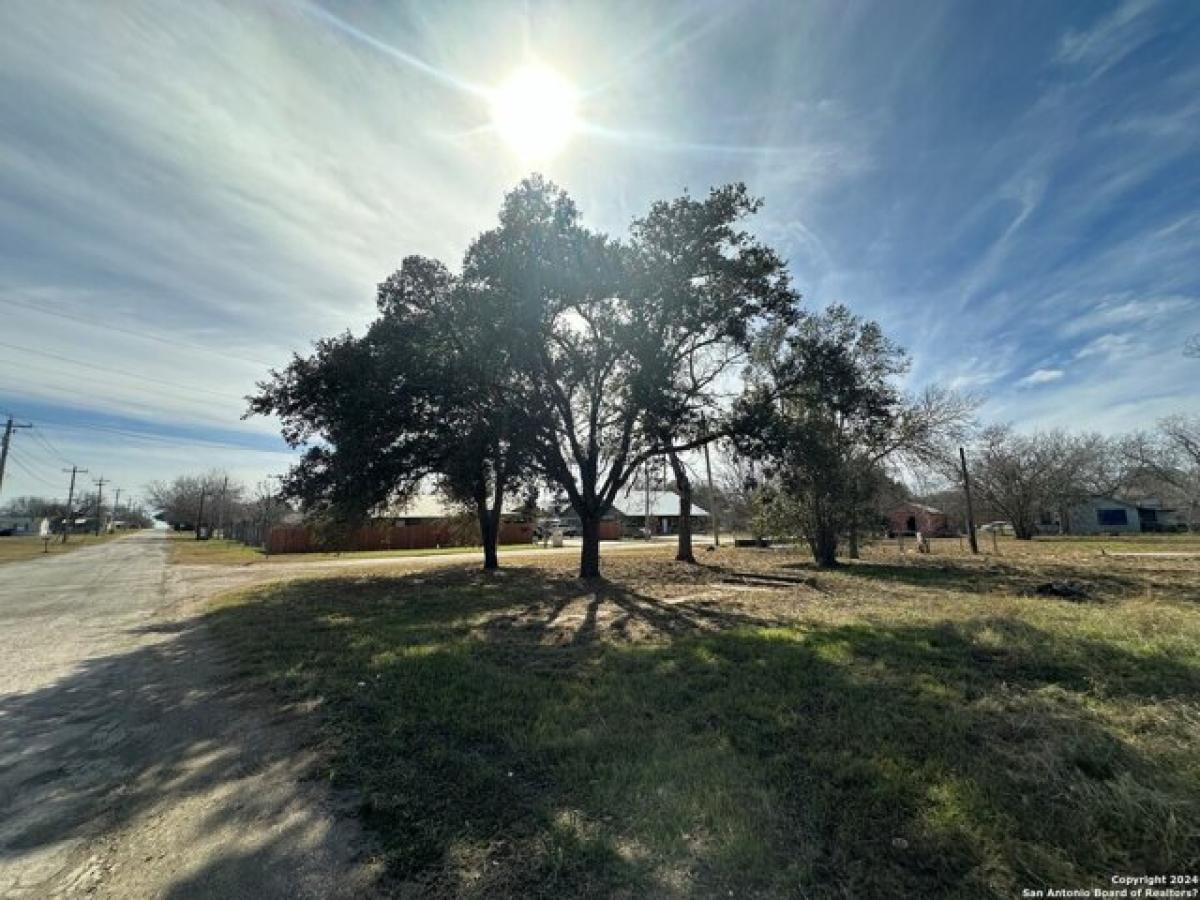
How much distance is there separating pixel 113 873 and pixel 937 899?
13.9 ft

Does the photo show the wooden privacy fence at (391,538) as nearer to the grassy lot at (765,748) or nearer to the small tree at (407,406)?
the small tree at (407,406)

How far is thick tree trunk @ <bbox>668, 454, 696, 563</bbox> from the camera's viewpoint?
21.9m

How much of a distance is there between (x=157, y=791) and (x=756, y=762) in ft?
14.1

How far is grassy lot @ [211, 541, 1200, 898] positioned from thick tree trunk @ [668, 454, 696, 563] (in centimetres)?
1269

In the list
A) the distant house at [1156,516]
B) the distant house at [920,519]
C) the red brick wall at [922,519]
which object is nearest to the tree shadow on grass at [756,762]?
the red brick wall at [922,519]

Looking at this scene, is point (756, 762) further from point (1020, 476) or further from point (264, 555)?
point (1020, 476)

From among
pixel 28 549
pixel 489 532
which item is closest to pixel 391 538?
pixel 28 549

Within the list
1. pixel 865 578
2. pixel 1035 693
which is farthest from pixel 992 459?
pixel 1035 693

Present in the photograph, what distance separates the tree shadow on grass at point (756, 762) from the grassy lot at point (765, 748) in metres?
0.02

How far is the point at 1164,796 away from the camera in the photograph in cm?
299

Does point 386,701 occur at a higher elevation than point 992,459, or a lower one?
lower

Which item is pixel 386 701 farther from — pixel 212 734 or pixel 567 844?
pixel 567 844

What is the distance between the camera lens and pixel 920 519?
5428 cm

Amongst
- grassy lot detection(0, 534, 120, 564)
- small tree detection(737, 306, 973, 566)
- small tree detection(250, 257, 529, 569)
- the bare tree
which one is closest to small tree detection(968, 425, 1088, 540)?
the bare tree
